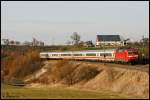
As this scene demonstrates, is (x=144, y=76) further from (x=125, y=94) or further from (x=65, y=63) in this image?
(x=65, y=63)

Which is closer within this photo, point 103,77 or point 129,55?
point 103,77

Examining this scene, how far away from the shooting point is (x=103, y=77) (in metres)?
59.4

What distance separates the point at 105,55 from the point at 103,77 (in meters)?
14.0

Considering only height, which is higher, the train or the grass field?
the train

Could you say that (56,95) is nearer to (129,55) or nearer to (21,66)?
(129,55)

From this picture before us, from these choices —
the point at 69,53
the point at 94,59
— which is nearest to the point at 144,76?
the point at 94,59

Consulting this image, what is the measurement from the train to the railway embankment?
2178mm

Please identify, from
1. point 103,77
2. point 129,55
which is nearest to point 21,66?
point 129,55

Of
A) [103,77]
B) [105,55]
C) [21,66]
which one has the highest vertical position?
[105,55]

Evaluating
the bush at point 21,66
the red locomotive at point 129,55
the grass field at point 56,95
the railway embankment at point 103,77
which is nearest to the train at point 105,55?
the red locomotive at point 129,55

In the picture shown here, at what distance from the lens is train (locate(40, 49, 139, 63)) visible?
63.7m

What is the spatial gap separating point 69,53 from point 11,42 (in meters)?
96.4

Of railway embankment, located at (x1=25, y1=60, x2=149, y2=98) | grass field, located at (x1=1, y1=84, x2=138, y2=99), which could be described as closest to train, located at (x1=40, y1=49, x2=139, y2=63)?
railway embankment, located at (x1=25, y1=60, x2=149, y2=98)

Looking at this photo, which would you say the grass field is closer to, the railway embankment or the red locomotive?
the railway embankment
